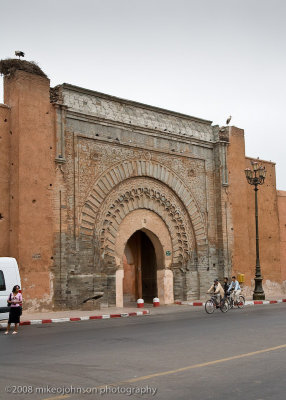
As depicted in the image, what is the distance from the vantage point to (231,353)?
24.5ft

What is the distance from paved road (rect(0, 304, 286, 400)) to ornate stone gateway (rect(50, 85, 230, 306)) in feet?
23.1

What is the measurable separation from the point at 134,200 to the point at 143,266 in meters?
3.75

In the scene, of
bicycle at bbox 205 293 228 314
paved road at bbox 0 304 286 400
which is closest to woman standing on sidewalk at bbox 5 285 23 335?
paved road at bbox 0 304 286 400

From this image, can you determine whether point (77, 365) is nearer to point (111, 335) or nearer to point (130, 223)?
point (111, 335)

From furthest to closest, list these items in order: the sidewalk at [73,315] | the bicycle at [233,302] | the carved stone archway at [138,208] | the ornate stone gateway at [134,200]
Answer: the carved stone archway at [138,208] → the bicycle at [233,302] → the ornate stone gateway at [134,200] → the sidewalk at [73,315]

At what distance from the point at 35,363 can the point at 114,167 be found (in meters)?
12.7

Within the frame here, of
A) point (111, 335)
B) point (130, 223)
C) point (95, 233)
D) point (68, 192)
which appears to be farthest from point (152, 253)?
point (111, 335)

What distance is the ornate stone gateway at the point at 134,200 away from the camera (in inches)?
702

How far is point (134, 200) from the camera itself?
1989 cm

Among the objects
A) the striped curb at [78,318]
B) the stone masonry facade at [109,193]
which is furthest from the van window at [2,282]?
the stone masonry facade at [109,193]

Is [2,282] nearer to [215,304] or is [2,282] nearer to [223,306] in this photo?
[215,304]

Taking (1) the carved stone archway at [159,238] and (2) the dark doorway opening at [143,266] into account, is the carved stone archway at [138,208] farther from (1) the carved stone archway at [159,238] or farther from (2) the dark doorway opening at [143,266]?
(2) the dark doorway opening at [143,266]

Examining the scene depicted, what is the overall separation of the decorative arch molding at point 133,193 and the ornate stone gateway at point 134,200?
0.11 ft

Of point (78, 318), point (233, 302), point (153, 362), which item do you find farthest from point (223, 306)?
point (153, 362)
